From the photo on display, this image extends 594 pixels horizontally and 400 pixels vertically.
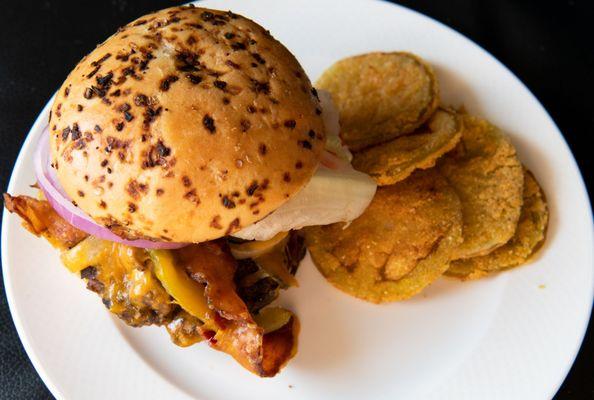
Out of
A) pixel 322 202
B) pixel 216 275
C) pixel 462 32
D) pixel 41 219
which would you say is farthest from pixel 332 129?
pixel 462 32

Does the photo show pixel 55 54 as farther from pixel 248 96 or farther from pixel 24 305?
pixel 248 96

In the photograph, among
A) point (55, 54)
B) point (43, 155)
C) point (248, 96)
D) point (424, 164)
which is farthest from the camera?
point (55, 54)

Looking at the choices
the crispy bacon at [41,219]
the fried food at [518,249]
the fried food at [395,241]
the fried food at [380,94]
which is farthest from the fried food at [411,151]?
the crispy bacon at [41,219]

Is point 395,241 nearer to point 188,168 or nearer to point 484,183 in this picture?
point 484,183

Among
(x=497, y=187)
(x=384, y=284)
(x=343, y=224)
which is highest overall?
(x=497, y=187)

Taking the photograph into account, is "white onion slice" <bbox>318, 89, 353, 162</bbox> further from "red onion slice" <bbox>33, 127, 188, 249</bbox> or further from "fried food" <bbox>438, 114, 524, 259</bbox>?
"red onion slice" <bbox>33, 127, 188, 249</bbox>

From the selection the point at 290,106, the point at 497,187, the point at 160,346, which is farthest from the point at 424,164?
the point at 160,346

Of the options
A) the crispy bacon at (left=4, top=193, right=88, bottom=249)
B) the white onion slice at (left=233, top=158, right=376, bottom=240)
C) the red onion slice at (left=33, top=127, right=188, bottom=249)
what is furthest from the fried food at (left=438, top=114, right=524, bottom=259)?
the crispy bacon at (left=4, top=193, right=88, bottom=249)

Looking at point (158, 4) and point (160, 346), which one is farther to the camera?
point (158, 4)

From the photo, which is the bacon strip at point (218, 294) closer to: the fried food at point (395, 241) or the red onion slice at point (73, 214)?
the red onion slice at point (73, 214)
